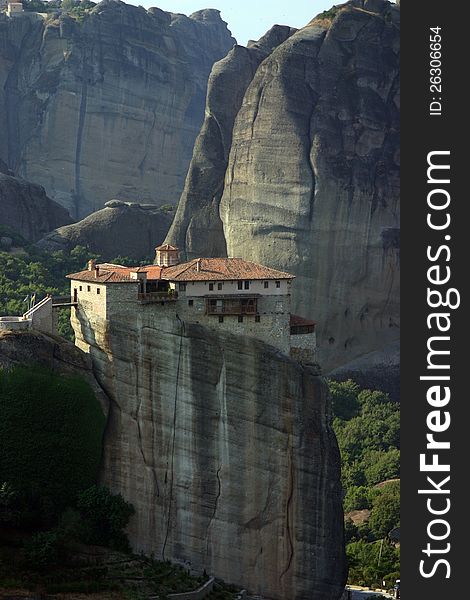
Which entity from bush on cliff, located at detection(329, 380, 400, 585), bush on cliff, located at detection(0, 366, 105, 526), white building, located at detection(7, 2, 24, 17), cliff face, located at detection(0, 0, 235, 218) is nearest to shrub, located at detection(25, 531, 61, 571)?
bush on cliff, located at detection(0, 366, 105, 526)

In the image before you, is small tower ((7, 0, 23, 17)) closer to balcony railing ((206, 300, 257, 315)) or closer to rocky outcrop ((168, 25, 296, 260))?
rocky outcrop ((168, 25, 296, 260))

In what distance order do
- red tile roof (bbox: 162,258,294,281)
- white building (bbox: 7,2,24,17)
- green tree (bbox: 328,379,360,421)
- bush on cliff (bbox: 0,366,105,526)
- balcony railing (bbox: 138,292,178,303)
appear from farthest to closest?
white building (bbox: 7,2,24,17) < green tree (bbox: 328,379,360,421) < red tile roof (bbox: 162,258,294,281) < balcony railing (bbox: 138,292,178,303) < bush on cliff (bbox: 0,366,105,526)

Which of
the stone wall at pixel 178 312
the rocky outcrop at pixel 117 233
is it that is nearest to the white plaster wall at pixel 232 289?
the stone wall at pixel 178 312

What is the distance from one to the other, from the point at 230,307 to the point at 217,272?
1.51 m

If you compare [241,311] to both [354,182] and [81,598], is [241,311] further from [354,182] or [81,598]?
[354,182]

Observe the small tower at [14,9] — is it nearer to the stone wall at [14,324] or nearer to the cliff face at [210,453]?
the stone wall at [14,324]

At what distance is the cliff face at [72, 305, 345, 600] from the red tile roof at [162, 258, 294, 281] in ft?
5.26

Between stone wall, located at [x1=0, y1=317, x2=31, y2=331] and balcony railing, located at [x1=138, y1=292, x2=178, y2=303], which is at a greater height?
balcony railing, located at [x1=138, y1=292, x2=178, y2=303]

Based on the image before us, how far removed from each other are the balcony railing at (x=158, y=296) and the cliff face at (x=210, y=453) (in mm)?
363

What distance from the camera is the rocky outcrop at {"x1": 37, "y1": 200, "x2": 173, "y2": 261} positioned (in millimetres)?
92125

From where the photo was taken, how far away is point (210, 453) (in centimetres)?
5109

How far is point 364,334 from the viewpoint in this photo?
80500 millimetres

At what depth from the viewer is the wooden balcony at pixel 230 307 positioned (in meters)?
51.8

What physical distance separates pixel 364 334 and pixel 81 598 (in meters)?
38.1
